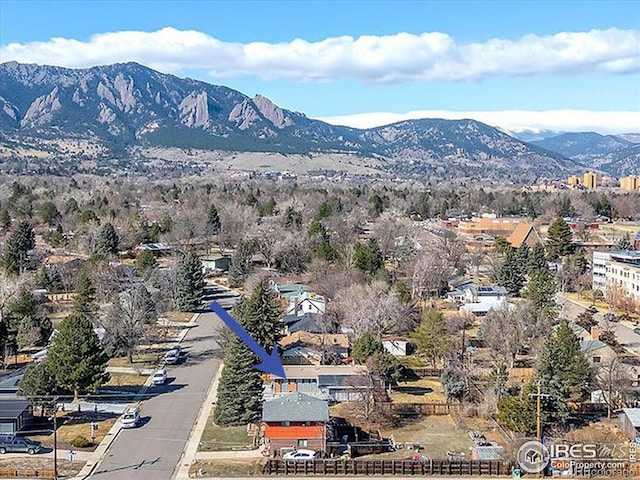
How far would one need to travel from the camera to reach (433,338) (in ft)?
79.5

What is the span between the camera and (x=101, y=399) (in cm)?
2044

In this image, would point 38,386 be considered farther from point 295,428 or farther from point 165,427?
point 295,428

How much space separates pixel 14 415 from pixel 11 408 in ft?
2.17

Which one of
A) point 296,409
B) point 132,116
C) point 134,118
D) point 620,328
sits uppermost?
point 132,116

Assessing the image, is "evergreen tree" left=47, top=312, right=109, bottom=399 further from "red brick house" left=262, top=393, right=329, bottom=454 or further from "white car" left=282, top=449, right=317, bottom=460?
"white car" left=282, top=449, right=317, bottom=460

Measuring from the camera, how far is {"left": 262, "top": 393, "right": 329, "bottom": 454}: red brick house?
1673cm

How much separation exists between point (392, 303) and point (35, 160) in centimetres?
12035

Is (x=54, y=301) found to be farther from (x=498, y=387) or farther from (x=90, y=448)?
(x=498, y=387)

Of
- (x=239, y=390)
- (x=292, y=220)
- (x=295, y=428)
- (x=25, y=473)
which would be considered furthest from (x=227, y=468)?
(x=292, y=220)

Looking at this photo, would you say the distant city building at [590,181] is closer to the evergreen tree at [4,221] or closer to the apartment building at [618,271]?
the apartment building at [618,271]

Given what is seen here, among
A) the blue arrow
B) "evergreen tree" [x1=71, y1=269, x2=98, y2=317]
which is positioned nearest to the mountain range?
"evergreen tree" [x1=71, y1=269, x2=98, y2=317]

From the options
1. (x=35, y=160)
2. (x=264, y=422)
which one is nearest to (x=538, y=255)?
(x=264, y=422)

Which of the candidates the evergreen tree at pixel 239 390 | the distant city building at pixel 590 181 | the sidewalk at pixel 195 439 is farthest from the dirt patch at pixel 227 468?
the distant city building at pixel 590 181

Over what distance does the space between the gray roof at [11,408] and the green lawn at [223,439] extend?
4549mm
